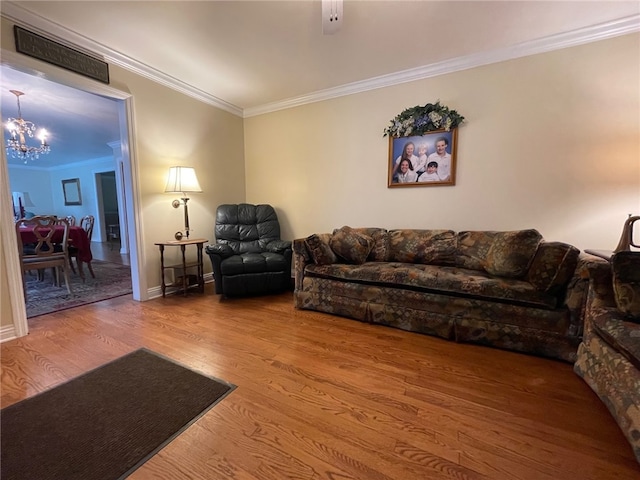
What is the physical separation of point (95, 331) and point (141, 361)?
82cm

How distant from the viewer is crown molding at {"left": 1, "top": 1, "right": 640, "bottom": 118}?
2.10 metres

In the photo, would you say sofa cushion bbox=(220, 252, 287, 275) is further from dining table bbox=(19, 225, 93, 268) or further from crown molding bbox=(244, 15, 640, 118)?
dining table bbox=(19, 225, 93, 268)

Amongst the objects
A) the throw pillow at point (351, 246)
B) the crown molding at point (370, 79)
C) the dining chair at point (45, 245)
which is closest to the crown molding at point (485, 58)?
the crown molding at point (370, 79)

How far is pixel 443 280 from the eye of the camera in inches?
83.0

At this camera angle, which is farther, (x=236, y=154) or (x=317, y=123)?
→ (x=236, y=154)

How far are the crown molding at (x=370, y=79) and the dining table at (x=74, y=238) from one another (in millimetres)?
2182

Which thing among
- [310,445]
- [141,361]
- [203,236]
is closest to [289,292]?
[203,236]

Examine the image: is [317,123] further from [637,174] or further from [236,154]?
[637,174]

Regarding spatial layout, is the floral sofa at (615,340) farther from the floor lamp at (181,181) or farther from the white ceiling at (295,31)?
the floor lamp at (181,181)

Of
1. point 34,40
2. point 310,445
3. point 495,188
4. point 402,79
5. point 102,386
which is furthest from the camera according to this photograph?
point 402,79

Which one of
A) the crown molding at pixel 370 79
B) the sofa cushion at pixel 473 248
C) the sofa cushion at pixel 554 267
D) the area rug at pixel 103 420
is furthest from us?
the sofa cushion at pixel 473 248

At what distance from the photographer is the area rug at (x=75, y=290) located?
2812 mm

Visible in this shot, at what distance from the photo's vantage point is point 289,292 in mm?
3320

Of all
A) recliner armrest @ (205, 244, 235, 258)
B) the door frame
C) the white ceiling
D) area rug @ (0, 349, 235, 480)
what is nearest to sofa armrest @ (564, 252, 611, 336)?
the white ceiling
